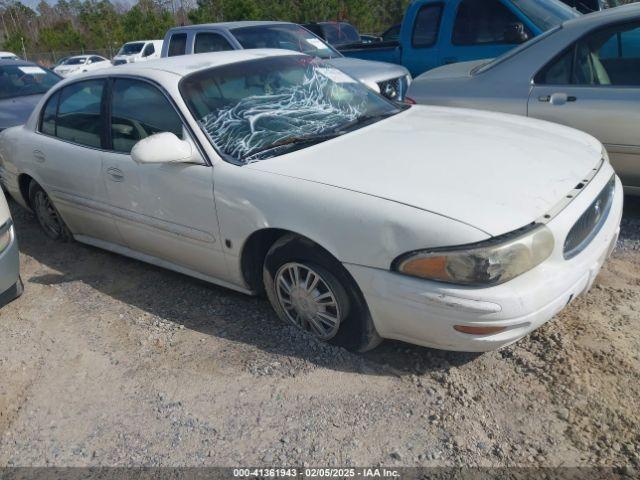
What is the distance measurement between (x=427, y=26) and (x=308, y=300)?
5426 mm

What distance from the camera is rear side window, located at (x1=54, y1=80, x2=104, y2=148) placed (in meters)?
3.91

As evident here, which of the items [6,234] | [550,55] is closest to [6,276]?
[6,234]

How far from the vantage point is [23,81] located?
7.71 meters

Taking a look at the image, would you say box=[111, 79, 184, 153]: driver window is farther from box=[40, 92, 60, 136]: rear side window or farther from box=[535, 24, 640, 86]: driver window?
box=[535, 24, 640, 86]: driver window

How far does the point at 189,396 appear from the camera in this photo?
2.81 m

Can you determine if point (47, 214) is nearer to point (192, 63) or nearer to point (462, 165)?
point (192, 63)

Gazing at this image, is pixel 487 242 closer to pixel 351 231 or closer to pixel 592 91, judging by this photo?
pixel 351 231

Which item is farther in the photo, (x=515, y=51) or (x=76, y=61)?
(x=76, y=61)

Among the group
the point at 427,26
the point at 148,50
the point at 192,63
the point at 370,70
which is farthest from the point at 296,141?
the point at 148,50

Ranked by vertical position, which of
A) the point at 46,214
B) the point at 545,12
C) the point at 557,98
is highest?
the point at 545,12

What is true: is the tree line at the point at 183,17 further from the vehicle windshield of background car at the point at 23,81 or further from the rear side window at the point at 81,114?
the rear side window at the point at 81,114

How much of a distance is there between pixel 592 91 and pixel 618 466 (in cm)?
291

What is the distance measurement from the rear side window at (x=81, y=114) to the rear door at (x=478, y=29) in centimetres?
455

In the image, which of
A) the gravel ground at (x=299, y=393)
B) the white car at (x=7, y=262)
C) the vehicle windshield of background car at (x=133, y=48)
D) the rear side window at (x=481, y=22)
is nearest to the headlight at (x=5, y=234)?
the white car at (x=7, y=262)
